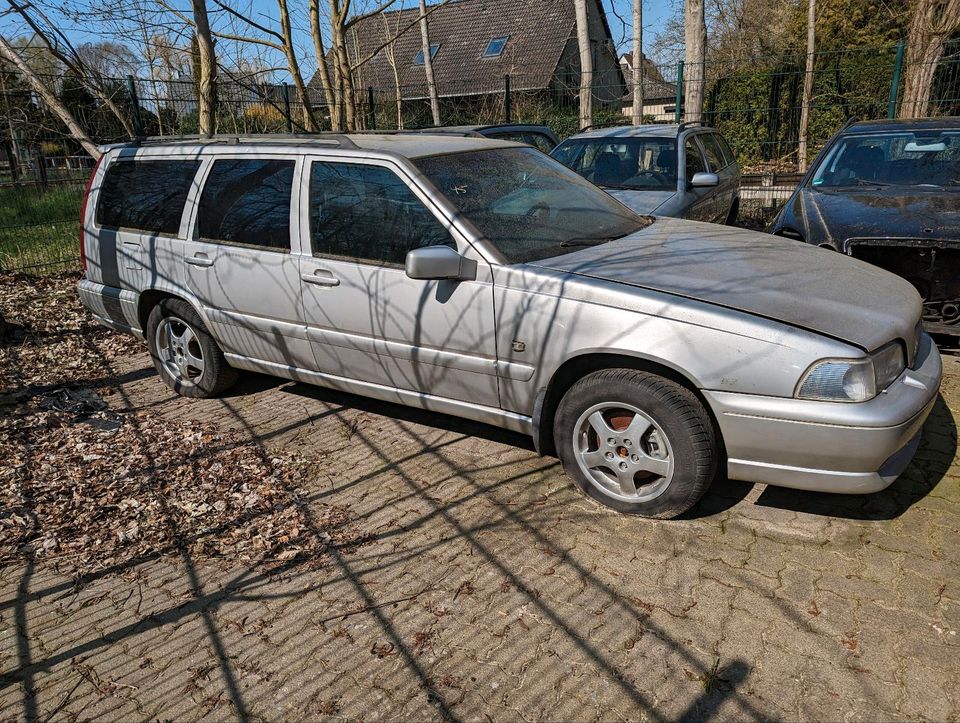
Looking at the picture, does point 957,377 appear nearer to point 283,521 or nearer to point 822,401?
point 822,401

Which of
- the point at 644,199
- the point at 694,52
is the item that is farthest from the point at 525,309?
the point at 694,52

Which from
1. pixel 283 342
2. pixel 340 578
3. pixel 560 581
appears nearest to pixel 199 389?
pixel 283 342

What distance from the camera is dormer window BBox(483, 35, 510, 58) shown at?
2906cm

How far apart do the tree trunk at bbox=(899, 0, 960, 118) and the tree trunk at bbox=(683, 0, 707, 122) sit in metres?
3.42

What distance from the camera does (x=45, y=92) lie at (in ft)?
24.7

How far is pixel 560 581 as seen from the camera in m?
3.06

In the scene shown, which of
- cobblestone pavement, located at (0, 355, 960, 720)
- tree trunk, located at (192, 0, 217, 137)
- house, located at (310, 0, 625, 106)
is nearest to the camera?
cobblestone pavement, located at (0, 355, 960, 720)

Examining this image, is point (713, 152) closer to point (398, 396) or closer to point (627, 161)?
point (627, 161)

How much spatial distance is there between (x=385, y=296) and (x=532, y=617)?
6.29 feet

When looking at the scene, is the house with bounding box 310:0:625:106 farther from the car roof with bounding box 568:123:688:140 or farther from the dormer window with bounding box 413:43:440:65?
the car roof with bounding box 568:123:688:140

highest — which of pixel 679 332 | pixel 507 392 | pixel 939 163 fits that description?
pixel 939 163

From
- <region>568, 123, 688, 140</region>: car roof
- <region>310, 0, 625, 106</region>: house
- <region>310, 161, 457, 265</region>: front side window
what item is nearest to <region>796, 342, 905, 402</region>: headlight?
<region>310, 161, 457, 265</region>: front side window

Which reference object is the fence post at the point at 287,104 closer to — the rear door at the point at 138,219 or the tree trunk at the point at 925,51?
the rear door at the point at 138,219

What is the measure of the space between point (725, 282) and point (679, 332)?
44 centimetres
